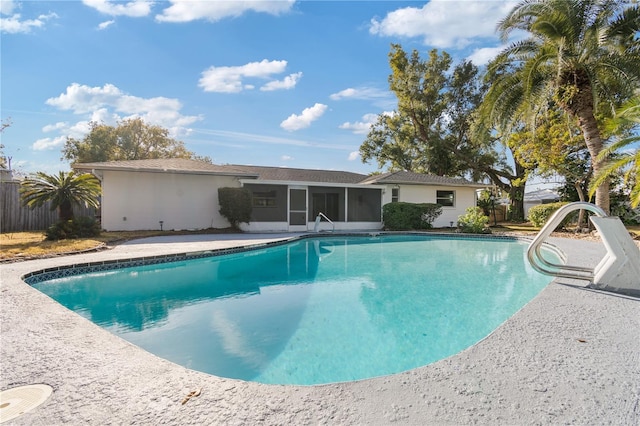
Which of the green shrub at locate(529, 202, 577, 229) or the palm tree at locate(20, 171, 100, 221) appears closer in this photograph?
the palm tree at locate(20, 171, 100, 221)

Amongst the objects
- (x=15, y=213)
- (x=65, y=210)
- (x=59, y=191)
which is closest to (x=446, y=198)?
(x=65, y=210)

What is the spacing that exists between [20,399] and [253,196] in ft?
48.3

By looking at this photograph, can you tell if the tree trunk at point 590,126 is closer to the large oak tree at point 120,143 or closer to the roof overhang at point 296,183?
the roof overhang at point 296,183

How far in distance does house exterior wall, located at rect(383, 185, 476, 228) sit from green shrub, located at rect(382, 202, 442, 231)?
1418mm

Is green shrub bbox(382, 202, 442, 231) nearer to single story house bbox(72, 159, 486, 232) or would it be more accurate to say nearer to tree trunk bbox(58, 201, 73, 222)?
single story house bbox(72, 159, 486, 232)

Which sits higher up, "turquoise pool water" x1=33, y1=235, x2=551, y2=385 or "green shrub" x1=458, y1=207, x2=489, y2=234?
"green shrub" x1=458, y1=207, x2=489, y2=234

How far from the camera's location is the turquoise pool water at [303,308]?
159 inches

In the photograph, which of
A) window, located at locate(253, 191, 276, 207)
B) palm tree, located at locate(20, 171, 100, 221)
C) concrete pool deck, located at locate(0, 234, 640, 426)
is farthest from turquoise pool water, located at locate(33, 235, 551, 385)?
window, located at locate(253, 191, 276, 207)

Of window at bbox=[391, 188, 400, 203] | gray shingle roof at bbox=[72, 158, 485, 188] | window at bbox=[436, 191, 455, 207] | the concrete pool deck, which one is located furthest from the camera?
window at bbox=[436, 191, 455, 207]

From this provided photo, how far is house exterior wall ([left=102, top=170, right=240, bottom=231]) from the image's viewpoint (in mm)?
15320

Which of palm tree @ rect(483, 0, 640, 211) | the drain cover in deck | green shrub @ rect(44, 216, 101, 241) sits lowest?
the drain cover in deck

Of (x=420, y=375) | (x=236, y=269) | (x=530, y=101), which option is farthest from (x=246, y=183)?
(x=420, y=375)

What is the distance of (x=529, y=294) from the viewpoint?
6.52 m

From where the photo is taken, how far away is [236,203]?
1571 centimetres
